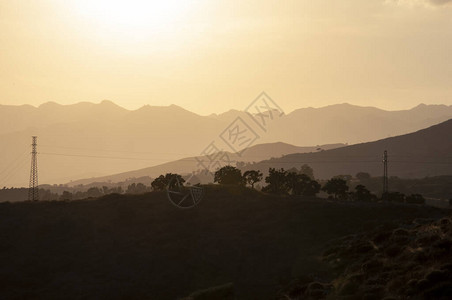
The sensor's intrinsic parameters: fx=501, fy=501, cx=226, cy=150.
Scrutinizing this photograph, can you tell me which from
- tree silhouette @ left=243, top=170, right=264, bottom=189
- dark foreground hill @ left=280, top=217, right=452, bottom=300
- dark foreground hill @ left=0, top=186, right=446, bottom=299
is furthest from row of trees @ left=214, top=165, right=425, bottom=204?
dark foreground hill @ left=280, top=217, right=452, bottom=300

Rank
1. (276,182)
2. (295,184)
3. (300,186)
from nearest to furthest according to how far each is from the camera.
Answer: (276,182)
(295,184)
(300,186)

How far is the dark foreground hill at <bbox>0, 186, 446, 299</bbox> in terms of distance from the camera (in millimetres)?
67938

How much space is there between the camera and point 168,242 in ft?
277

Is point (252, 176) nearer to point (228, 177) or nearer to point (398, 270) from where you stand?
point (228, 177)

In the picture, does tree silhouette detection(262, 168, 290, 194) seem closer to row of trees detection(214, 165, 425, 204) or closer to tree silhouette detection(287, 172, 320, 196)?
row of trees detection(214, 165, 425, 204)

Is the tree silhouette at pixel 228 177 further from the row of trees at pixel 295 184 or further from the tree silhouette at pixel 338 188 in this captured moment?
the tree silhouette at pixel 338 188

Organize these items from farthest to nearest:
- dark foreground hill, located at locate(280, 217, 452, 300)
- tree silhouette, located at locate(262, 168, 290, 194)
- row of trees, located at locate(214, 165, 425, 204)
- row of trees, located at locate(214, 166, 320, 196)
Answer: tree silhouette, located at locate(262, 168, 290, 194) < row of trees, located at locate(214, 166, 320, 196) < row of trees, located at locate(214, 165, 425, 204) < dark foreground hill, located at locate(280, 217, 452, 300)

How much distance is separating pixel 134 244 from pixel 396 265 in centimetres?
5519

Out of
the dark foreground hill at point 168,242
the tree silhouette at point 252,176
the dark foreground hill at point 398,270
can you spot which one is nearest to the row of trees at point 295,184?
the tree silhouette at point 252,176

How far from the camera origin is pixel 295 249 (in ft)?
243

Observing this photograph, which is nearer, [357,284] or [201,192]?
[357,284]

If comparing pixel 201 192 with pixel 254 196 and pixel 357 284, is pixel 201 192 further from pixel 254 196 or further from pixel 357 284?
pixel 357 284

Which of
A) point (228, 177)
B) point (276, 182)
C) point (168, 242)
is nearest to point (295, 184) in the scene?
point (276, 182)

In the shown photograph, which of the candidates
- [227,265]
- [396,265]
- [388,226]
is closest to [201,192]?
[227,265]
